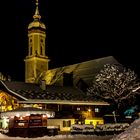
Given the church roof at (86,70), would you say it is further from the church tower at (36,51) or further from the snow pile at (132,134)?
the snow pile at (132,134)

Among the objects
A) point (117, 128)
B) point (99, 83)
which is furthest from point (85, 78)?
point (117, 128)

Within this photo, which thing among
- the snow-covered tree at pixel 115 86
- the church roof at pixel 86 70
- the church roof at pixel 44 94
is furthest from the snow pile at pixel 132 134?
the church roof at pixel 86 70

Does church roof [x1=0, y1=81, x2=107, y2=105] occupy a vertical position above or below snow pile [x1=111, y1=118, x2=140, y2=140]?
above

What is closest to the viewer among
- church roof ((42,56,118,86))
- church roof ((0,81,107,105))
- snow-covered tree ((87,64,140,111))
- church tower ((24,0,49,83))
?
church roof ((0,81,107,105))

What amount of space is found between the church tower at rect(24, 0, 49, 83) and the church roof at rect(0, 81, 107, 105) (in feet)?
124

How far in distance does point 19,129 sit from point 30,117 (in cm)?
153

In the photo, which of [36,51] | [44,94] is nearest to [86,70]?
[36,51]

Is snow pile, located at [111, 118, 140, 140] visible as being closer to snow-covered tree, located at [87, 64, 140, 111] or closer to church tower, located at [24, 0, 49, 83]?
snow-covered tree, located at [87, 64, 140, 111]

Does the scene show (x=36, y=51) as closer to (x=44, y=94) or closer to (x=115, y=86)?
(x=115, y=86)

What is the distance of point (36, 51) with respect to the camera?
319 ft

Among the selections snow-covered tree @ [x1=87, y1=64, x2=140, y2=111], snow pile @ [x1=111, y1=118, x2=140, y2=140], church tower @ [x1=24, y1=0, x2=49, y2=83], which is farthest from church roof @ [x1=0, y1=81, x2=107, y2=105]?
church tower @ [x1=24, y1=0, x2=49, y2=83]

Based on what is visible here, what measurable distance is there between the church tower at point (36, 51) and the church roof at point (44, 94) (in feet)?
124

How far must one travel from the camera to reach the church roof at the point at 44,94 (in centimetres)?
4953

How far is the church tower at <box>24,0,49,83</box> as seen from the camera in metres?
96.6
